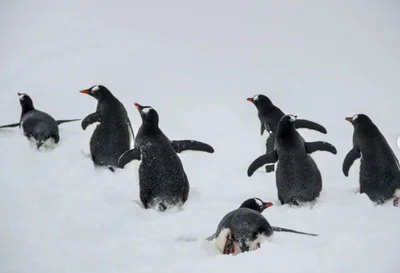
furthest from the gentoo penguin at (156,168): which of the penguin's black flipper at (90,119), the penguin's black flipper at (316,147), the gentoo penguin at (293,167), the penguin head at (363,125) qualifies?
the penguin head at (363,125)

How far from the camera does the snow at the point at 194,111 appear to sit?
305 cm

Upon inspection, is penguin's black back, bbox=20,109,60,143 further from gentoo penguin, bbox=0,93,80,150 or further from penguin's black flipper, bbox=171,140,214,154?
penguin's black flipper, bbox=171,140,214,154

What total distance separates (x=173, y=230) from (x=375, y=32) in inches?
561

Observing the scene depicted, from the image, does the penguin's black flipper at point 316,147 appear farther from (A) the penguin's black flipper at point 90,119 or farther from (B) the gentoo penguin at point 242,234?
(A) the penguin's black flipper at point 90,119

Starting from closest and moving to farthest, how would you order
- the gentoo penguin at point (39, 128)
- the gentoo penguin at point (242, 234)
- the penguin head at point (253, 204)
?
1. the gentoo penguin at point (242, 234)
2. the penguin head at point (253, 204)
3. the gentoo penguin at point (39, 128)

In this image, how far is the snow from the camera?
120 inches

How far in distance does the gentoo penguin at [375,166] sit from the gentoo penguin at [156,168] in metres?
1.47

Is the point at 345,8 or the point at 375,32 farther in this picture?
the point at 345,8

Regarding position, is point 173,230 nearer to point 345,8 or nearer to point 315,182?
point 315,182

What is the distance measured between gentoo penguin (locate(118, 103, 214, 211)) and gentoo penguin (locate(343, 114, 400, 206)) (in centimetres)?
147

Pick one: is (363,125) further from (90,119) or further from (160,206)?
(90,119)

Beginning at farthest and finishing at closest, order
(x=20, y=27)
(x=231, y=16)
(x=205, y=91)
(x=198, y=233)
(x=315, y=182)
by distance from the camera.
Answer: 1. (x=231, y=16)
2. (x=20, y=27)
3. (x=205, y=91)
4. (x=315, y=182)
5. (x=198, y=233)

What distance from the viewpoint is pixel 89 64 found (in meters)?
10.7

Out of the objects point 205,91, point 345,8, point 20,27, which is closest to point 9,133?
point 205,91
